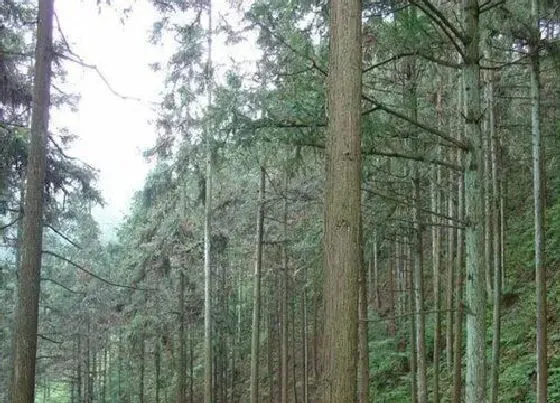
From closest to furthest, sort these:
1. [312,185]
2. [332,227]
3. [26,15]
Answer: [332,227] → [26,15] → [312,185]

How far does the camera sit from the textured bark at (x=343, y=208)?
4.27 meters

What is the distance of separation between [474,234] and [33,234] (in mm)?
5497

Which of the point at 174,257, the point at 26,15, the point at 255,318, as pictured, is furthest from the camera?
the point at 174,257

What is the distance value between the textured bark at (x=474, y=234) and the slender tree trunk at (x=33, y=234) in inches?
210

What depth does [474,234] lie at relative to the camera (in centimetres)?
649

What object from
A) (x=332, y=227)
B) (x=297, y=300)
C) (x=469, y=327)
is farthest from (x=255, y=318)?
(x=297, y=300)

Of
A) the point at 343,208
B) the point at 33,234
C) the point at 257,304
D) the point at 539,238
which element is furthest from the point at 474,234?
the point at 257,304

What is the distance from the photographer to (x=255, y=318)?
14.9 m

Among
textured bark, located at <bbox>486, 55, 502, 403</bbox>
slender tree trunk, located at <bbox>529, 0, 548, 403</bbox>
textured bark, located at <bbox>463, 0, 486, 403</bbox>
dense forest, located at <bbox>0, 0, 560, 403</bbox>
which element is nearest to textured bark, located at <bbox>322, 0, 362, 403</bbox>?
dense forest, located at <bbox>0, 0, 560, 403</bbox>

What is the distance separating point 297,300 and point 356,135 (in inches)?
1061

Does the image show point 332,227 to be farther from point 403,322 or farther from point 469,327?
point 403,322

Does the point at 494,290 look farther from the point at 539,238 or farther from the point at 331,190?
the point at 331,190

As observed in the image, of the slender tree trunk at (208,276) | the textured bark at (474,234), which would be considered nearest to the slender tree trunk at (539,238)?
the textured bark at (474,234)

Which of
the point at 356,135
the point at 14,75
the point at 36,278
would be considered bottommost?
the point at 36,278
